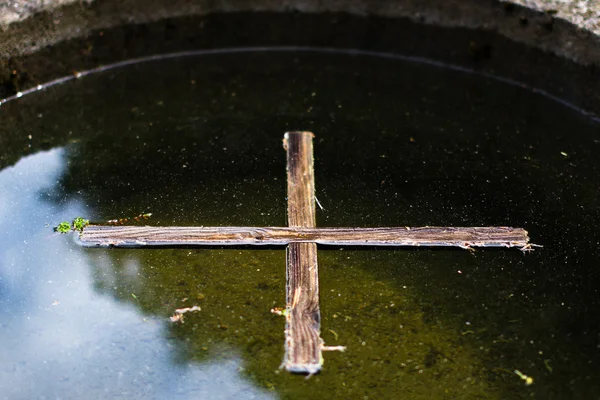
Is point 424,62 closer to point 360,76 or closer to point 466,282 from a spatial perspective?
point 360,76

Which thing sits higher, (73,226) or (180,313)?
(73,226)

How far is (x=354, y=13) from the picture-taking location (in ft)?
15.9

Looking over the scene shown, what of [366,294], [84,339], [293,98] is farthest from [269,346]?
[293,98]

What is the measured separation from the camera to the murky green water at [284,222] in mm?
3086

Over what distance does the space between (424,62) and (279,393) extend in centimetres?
277

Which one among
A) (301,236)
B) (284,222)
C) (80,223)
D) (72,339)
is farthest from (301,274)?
(80,223)

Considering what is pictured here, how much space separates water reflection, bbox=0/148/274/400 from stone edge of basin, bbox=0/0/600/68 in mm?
1359

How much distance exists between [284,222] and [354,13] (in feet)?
5.94

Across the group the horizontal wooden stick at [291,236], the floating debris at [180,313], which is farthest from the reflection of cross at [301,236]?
the floating debris at [180,313]

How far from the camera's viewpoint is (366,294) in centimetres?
341

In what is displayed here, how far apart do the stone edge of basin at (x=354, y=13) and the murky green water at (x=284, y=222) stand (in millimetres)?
326

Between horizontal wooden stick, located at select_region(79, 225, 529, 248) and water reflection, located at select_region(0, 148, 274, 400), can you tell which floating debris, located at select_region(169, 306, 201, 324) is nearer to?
water reflection, located at select_region(0, 148, 274, 400)

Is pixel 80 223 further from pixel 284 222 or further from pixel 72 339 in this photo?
pixel 284 222

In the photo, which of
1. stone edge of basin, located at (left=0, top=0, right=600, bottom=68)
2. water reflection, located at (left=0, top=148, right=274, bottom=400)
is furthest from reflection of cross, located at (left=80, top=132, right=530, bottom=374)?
stone edge of basin, located at (left=0, top=0, right=600, bottom=68)
